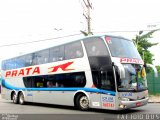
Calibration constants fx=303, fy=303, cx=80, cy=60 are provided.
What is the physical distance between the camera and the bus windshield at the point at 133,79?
13.0 metres

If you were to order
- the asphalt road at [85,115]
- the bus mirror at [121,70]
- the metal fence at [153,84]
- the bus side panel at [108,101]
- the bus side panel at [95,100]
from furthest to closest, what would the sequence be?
the metal fence at [153,84] → the bus side panel at [95,100] → the bus side panel at [108,101] → the bus mirror at [121,70] → the asphalt road at [85,115]

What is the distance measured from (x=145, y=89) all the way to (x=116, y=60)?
2.18 meters

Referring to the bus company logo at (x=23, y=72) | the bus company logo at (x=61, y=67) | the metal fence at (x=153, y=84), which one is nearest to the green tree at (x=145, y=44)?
the metal fence at (x=153, y=84)

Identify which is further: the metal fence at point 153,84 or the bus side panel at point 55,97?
the metal fence at point 153,84

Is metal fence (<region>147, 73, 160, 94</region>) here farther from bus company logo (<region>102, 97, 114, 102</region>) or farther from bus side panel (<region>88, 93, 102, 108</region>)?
bus company logo (<region>102, 97, 114, 102</region>)

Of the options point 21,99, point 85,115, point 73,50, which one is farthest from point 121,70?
point 21,99

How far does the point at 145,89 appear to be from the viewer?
46.1ft

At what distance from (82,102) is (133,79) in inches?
113

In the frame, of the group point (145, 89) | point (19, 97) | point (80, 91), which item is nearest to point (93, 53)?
point (80, 91)

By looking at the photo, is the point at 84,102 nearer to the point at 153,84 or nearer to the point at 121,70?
the point at 121,70

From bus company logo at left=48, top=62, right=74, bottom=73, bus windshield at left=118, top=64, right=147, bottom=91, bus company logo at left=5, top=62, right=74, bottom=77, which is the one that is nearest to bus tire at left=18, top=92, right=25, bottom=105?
bus company logo at left=5, top=62, right=74, bottom=77

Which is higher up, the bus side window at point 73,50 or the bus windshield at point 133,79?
the bus side window at point 73,50

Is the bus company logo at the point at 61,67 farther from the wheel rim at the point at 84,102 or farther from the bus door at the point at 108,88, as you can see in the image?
the bus door at the point at 108,88

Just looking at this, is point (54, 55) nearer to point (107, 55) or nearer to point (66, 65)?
point (66, 65)
